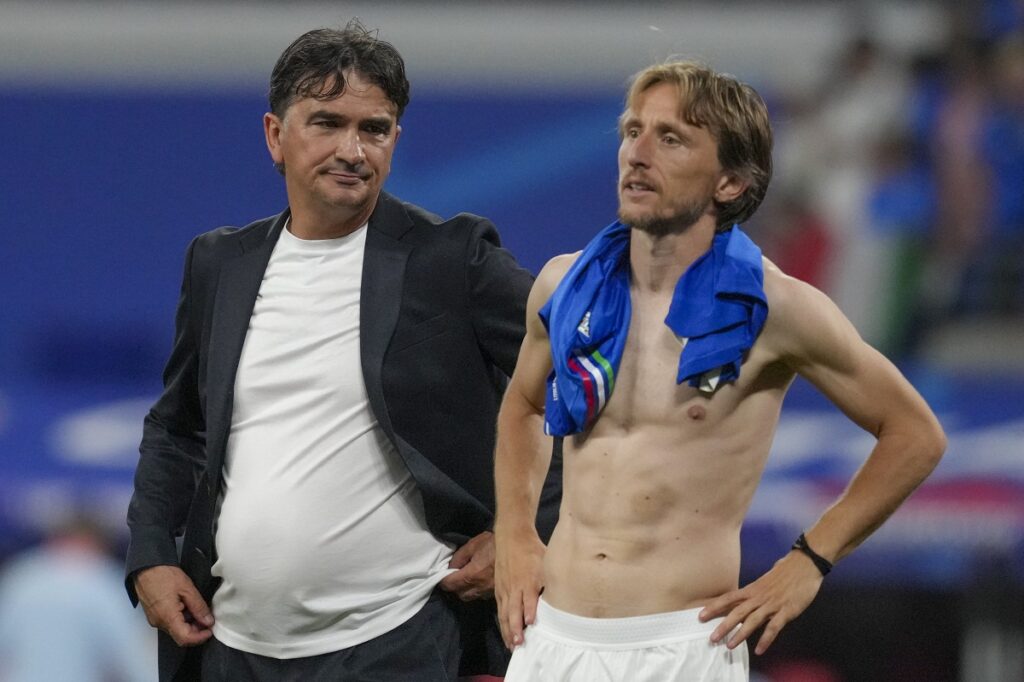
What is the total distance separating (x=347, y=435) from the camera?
10.1ft

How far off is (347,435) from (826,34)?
5385 mm

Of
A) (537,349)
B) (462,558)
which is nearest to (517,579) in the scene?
(462,558)

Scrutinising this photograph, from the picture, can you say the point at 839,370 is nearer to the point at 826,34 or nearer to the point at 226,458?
the point at 226,458

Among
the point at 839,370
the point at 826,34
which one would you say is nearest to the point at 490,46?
the point at 826,34

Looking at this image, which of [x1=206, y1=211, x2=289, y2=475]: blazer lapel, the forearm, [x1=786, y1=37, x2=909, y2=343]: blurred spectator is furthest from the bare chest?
[x1=786, y1=37, x2=909, y2=343]: blurred spectator

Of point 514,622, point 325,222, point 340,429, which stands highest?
point 325,222

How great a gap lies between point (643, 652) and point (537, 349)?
554 mm

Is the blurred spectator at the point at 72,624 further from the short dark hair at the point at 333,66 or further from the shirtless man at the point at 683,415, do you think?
the shirtless man at the point at 683,415

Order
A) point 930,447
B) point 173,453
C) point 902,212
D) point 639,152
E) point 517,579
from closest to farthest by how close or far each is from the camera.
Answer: point 930,447, point 639,152, point 517,579, point 173,453, point 902,212

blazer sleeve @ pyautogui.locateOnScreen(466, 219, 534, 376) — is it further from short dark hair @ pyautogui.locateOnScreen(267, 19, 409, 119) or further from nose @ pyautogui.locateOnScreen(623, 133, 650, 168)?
nose @ pyautogui.locateOnScreen(623, 133, 650, 168)

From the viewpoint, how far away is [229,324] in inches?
125

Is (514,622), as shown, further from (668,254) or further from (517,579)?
(668,254)

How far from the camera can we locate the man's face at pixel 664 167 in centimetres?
275

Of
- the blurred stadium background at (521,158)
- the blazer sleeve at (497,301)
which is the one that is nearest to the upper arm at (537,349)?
the blazer sleeve at (497,301)
